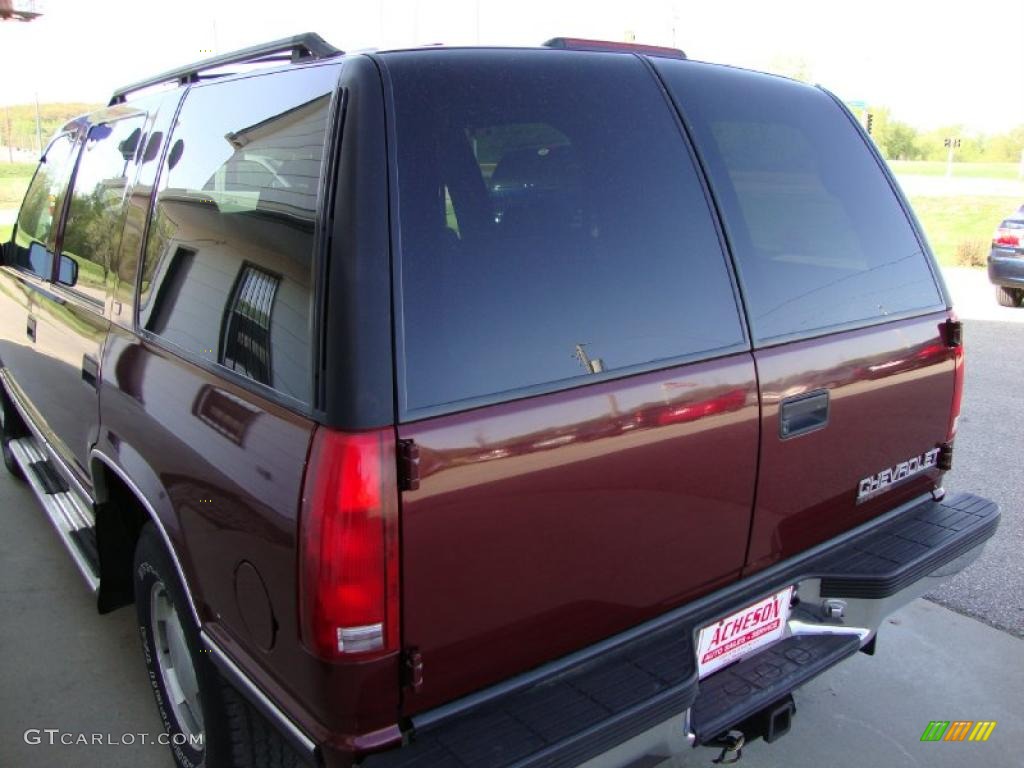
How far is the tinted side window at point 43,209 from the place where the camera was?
3.36 metres

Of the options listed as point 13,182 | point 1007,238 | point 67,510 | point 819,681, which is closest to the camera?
point 819,681

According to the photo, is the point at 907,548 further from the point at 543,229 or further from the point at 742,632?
the point at 543,229

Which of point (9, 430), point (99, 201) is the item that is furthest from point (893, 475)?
point (9, 430)

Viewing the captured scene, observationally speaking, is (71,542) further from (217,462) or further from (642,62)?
(642,62)

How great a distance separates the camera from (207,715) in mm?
2104

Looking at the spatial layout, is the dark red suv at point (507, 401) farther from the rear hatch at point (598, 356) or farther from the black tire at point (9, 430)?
the black tire at point (9, 430)

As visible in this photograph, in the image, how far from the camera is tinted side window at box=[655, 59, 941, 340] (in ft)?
7.33

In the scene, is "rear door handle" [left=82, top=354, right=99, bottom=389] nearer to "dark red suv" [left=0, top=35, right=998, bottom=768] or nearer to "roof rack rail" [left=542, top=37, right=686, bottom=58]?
"dark red suv" [left=0, top=35, right=998, bottom=768]

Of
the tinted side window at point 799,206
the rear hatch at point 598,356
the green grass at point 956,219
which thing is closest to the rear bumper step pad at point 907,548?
the rear hatch at point 598,356

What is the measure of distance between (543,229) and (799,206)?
41.6 inches

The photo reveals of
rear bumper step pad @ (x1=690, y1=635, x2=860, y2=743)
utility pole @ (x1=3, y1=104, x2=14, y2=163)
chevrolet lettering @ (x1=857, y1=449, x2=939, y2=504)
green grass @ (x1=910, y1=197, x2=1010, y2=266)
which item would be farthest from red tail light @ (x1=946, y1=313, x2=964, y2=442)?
utility pole @ (x1=3, y1=104, x2=14, y2=163)

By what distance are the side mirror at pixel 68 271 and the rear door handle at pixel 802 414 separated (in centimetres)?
251

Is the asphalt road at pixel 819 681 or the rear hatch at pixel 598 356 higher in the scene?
the rear hatch at pixel 598 356

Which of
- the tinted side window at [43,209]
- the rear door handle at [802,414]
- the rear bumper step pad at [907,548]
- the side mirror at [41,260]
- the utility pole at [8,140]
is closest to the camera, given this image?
the rear door handle at [802,414]
